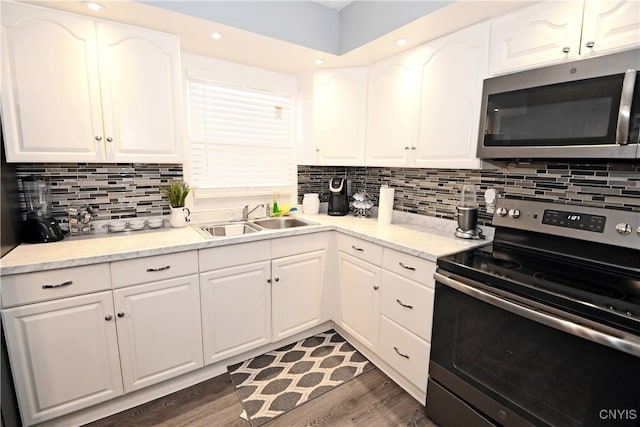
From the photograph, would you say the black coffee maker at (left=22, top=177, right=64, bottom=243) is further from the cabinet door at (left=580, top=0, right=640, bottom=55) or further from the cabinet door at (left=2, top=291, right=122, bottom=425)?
the cabinet door at (left=580, top=0, right=640, bottom=55)

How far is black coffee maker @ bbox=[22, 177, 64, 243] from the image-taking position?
1.66 m

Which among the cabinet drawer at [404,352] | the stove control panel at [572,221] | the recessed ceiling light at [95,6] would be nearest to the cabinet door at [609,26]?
the stove control panel at [572,221]

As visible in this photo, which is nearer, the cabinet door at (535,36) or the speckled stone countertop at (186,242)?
the cabinet door at (535,36)

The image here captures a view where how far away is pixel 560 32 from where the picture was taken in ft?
4.44

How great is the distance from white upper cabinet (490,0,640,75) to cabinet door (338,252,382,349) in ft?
4.46

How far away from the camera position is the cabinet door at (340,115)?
2422 millimetres

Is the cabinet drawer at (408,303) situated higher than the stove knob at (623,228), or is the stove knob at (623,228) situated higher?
the stove knob at (623,228)

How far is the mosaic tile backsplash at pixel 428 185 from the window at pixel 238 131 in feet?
0.91

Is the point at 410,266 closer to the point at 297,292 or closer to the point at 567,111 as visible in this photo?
the point at 297,292

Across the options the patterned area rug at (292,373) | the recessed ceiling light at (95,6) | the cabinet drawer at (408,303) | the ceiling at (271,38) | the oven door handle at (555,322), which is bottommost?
the patterned area rug at (292,373)

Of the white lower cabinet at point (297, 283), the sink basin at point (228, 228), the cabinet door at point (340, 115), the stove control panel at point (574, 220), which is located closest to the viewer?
the stove control panel at point (574, 220)

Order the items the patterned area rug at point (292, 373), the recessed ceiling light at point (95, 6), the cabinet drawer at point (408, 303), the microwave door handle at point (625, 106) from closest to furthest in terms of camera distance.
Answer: the microwave door handle at point (625, 106), the recessed ceiling light at point (95, 6), the cabinet drawer at point (408, 303), the patterned area rug at point (292, 373)

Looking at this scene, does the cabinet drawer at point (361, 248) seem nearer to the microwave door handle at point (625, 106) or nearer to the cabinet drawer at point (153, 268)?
the cabinet drawer at point (153, 268)

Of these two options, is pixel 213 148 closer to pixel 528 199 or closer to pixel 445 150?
pixel 445 150
